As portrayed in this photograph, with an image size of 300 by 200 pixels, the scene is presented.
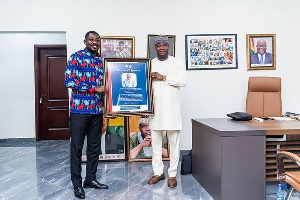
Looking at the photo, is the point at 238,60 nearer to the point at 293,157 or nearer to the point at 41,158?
the point at 293,157

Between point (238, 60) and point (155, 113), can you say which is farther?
point (238, 60)

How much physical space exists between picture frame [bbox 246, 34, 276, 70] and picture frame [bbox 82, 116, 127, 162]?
2.14 meters

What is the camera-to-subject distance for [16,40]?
5918mm

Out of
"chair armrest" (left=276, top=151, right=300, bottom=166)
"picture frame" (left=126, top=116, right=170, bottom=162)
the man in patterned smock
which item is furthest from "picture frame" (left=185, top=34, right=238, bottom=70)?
"chair armrest" (left=276, top=151, right=300, bottom=166)

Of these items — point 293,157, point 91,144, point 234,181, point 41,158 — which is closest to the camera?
point 293,157

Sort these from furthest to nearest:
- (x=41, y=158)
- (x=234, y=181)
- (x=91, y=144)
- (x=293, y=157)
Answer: (x=41, y=158) < (x=91, y=144) < (x=234, y=181) < (x=293, y=157)

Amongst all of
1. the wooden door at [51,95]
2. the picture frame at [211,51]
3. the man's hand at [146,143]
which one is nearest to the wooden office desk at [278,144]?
the picture frame at [211,51]

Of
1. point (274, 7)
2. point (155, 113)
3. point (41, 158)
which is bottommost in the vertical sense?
point (41, 158)

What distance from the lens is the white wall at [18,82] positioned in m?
5.93

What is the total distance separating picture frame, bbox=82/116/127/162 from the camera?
14.3 feet

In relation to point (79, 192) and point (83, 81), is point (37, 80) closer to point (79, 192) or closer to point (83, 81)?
point (83, 81)

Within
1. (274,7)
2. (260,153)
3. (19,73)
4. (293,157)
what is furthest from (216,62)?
(19,73)

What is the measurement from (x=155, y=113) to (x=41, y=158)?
98.5 inches

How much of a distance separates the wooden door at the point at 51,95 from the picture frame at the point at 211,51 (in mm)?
2973
